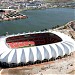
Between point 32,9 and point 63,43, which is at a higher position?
point 63,43

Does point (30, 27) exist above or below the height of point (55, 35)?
below

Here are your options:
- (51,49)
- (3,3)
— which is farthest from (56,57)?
(3,3)

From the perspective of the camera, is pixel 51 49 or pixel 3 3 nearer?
pixel 51 49

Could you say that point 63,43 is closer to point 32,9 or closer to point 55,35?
point 55,35

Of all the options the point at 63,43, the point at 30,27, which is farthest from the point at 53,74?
the point at 30,27

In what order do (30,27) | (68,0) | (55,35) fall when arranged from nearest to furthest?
(55,35) < (30,27) < (68,0)

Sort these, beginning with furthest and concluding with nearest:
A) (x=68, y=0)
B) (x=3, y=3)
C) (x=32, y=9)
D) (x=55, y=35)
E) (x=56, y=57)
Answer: (x=68, y=0)
(x=3, y=3)
(x=32, y=9)
(x=55, y=35)
(x=56, y=57)

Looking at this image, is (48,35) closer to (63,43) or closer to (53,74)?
(63,43)

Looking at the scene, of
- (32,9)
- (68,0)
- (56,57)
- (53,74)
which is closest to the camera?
(53,74)

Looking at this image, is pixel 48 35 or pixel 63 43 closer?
pixel 63 43
